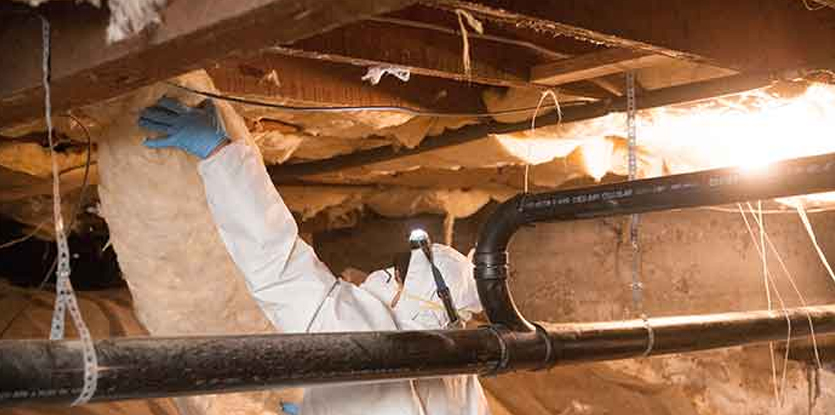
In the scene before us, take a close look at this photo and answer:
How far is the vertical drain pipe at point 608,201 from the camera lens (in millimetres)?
1319

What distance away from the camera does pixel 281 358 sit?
122 centimetres

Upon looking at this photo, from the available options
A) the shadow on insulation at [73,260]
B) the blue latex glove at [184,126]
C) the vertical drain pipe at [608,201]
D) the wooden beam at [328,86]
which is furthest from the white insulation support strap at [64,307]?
the shadow on insulation at [73,260]

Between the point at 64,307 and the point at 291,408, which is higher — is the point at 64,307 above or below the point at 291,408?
above

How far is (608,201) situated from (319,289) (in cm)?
58

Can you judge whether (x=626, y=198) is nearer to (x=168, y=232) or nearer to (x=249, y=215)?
(x=249, y=215)

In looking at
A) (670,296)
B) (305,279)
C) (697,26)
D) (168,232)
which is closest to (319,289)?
(305,279)

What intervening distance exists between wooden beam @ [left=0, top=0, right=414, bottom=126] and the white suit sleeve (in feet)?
1.05

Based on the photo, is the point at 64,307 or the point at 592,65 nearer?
the point at 64,307

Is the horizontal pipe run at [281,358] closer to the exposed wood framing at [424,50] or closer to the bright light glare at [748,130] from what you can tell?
the exposed wood framing at [424,50]

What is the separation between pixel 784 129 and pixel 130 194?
186 centimetres

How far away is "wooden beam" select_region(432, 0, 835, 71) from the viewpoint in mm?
1415

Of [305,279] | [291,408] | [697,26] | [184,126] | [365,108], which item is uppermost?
[697,26]

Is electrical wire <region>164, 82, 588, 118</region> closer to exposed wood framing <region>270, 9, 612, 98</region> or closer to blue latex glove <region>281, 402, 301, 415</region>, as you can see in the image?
exposed wood framing <region>270, 9, 612, 98</region>

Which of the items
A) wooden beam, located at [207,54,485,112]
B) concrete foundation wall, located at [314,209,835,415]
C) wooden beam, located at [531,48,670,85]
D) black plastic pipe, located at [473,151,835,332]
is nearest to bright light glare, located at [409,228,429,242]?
black plastic pipe, located at [473,151,835,332]
